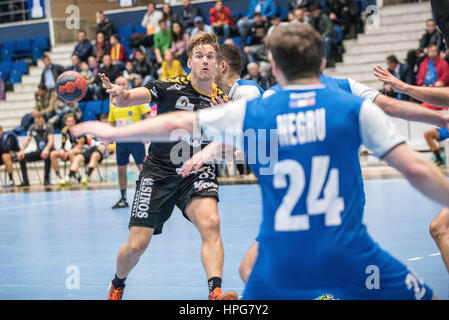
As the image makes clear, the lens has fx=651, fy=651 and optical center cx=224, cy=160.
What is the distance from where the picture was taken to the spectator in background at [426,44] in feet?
46.7

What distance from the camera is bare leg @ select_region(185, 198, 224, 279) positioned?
15.1 ft

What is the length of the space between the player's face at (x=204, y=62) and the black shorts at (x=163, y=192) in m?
0.70

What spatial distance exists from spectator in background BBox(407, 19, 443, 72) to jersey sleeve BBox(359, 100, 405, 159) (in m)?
12.3

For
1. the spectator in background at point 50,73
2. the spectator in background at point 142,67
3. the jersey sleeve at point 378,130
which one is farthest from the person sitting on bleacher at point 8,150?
the jersey sleeve at point 378,130

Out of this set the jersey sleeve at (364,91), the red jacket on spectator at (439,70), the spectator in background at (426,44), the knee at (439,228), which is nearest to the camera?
the jersey sleeve at (364,91)

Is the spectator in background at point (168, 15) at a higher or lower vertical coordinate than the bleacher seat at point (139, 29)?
higher

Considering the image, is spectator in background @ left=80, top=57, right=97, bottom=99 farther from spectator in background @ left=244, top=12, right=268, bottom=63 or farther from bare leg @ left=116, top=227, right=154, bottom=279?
bare leg @ left=116, top=227, right=154, bottom=279

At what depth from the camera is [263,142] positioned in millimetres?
2719

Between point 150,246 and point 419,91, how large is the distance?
4143mm

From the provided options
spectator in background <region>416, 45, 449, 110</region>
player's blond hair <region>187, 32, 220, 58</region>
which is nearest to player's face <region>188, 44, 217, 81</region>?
player's blond hair <region>187, 32, 220, 58</region>

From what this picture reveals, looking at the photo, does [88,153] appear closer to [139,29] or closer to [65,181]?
[65,181]

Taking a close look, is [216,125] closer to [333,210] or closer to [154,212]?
[333,210]

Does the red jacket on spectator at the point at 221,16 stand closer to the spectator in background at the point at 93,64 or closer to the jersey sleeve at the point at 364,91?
the spectator in background at the point at 93,64

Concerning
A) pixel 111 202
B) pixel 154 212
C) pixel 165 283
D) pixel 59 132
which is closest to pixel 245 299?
pixel 154 212
